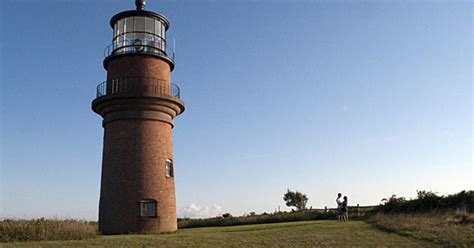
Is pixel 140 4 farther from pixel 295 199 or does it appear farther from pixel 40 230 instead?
pixel 295 199

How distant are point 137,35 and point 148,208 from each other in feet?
27.3

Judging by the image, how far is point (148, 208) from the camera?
826 inches

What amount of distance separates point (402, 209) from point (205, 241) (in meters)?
18.7

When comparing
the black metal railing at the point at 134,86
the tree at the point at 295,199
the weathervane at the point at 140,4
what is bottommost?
the tree at the point at 295,199

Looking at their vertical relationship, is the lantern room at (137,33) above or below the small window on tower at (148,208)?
above

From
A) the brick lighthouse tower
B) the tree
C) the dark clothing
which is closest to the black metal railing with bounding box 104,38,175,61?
the brick lighthouse tower

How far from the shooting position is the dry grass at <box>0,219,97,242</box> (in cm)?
1577

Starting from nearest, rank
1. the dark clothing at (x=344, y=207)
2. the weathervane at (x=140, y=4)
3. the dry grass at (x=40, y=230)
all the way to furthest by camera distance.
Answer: the dry grass at (x=40, y=230), the weathervane at (x=140, y=4), the dark clothing at (x=344, y=207)

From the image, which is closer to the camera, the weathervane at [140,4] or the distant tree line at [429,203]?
the weathervane at [140,4]

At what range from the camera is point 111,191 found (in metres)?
21.1

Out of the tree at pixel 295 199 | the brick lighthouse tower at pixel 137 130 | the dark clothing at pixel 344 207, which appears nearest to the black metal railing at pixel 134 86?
the brick lighthouse tower at pixel 137 130

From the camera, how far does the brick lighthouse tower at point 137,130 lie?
68.5 ft

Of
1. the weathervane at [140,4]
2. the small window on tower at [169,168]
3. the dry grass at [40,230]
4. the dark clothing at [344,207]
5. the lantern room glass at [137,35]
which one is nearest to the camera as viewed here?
the dry grass at [40,230]

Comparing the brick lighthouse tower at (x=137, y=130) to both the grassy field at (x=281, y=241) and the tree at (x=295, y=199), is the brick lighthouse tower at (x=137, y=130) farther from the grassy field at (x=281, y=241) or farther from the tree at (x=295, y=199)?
the tree at (x=295, y=199)
